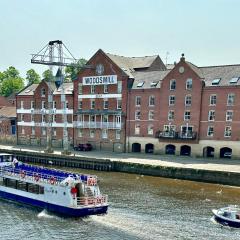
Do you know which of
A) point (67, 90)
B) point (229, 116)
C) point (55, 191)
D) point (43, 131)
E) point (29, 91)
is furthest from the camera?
point (29, 91)

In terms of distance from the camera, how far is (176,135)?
66.4 metres

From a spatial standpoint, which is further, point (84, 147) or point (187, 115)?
point (84, 147)

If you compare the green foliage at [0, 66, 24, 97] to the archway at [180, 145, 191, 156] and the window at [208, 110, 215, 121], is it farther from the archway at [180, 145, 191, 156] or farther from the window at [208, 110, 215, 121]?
the window at [208, 110, 215, 121]

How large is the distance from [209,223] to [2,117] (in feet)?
245

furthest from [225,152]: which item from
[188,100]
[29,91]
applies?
[29,91]

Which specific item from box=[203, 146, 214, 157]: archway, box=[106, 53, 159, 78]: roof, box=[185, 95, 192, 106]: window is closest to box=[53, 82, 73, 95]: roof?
box=[106, 53, 159, 78]: roof

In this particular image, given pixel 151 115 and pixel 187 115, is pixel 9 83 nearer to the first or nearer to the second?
pixel 151 115

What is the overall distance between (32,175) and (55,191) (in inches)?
191

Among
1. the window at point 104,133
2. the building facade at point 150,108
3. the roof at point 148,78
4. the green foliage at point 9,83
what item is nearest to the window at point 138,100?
the building facade at point 150,108

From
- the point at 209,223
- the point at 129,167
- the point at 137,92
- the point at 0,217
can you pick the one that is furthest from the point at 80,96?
the point at 209,223

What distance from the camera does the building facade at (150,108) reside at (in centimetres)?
6309

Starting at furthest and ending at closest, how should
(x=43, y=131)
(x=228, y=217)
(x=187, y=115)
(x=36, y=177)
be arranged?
(x=43, y=131)
(x=187, y=115)
(x=36, y=177)
(x=228, y=217)

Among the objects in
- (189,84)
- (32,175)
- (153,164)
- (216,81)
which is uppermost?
(216,81)

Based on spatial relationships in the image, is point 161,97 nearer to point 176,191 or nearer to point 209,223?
point 176,191
